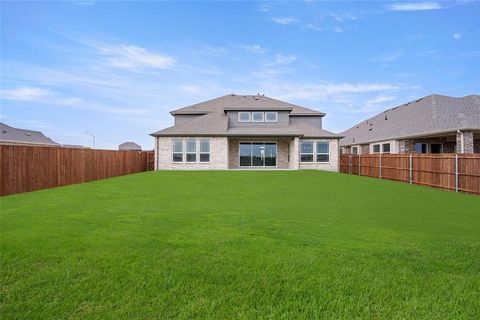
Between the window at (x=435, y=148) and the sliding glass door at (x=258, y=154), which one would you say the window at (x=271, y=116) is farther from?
the window at (x=435, y=148)

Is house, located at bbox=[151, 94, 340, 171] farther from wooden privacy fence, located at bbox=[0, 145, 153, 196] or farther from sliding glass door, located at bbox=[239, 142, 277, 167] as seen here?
wooden privacy fence, located at bbox=[0, 145, 153, 196]

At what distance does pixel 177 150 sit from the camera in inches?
953

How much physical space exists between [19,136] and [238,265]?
48.1 m

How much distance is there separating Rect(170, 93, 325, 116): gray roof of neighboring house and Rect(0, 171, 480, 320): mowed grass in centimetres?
2042

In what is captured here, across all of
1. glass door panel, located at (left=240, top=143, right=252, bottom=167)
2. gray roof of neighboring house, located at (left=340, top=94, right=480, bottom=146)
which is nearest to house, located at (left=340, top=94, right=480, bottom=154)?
gray roof of neighboring house, located at (left=340, top=94, right=480, bottom=146)

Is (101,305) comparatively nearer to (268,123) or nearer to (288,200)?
(288,200)

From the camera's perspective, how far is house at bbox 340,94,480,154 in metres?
19.4

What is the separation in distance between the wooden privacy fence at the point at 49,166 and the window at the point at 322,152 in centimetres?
1684

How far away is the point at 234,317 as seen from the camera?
8.52 ft

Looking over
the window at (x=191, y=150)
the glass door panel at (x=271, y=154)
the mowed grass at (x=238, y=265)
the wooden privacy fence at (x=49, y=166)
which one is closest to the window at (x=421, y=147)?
the glass door panel at (x=271, y=154)

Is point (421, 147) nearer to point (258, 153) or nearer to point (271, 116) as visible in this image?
point (271, 116)

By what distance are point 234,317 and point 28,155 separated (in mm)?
12971

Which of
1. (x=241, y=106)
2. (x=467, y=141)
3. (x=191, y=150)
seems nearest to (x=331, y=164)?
(x=467, y=141)

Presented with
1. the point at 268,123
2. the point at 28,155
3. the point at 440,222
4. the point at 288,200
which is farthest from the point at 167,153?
the point at 440,222
